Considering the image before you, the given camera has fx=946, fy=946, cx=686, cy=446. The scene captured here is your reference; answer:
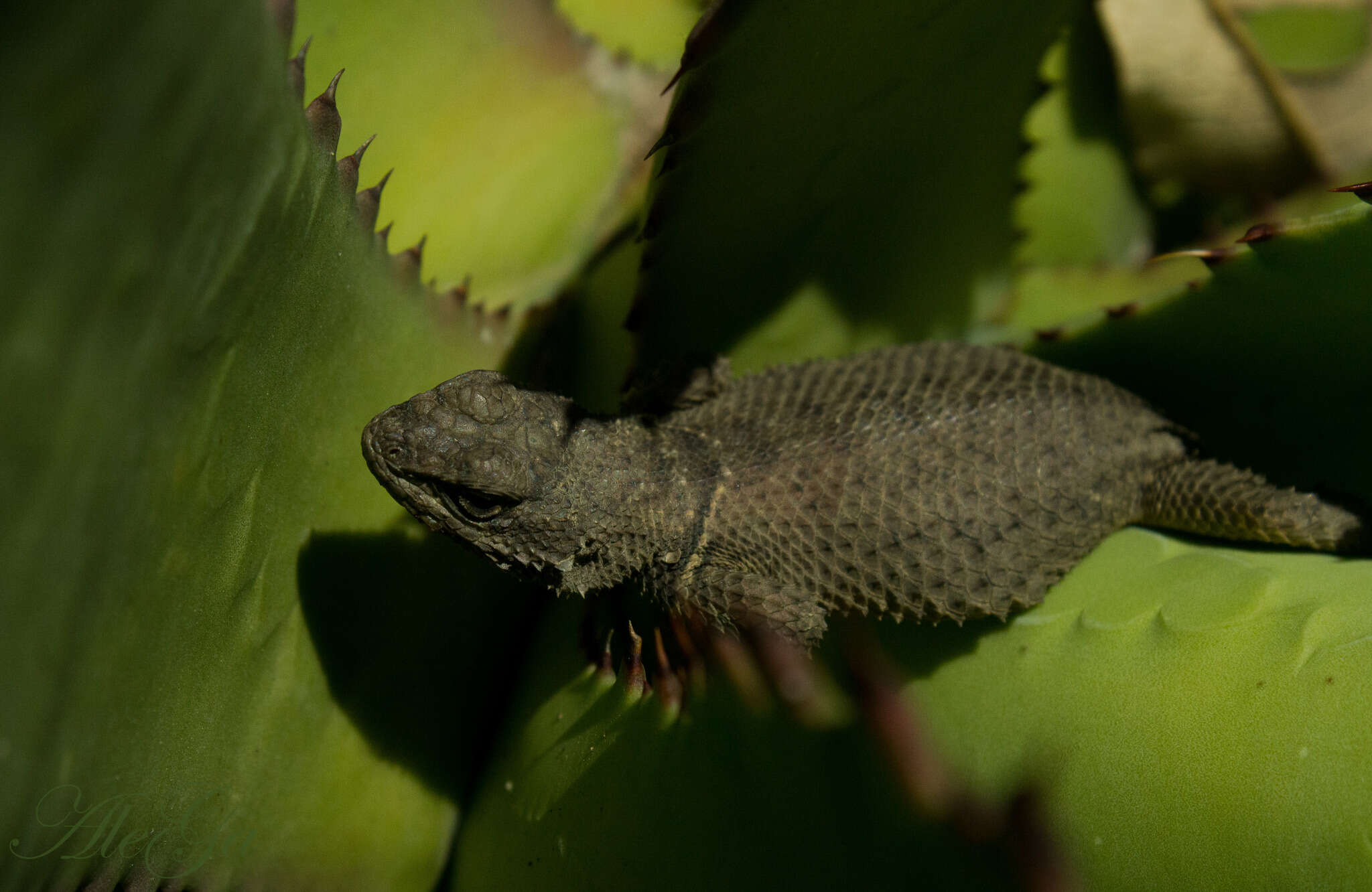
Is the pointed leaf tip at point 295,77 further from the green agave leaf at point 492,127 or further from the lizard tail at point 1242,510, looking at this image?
the lizard tail at point 1242,510

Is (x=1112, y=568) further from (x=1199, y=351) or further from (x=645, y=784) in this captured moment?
(x=645, y=784)

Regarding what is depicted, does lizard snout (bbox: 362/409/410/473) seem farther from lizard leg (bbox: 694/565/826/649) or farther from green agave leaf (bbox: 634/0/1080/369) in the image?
lizard leg (bbox: 694/565/826/649)

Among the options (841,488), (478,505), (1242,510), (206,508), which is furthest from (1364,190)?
(206,508)

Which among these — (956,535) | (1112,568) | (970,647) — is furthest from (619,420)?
(1112,568)

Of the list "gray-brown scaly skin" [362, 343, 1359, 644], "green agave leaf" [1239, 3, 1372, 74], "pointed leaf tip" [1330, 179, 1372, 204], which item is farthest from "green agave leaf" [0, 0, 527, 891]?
"green agave leaf" [1239, 3, 1372, 74]

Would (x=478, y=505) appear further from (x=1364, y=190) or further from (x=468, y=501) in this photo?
(x=1364, y=190)
